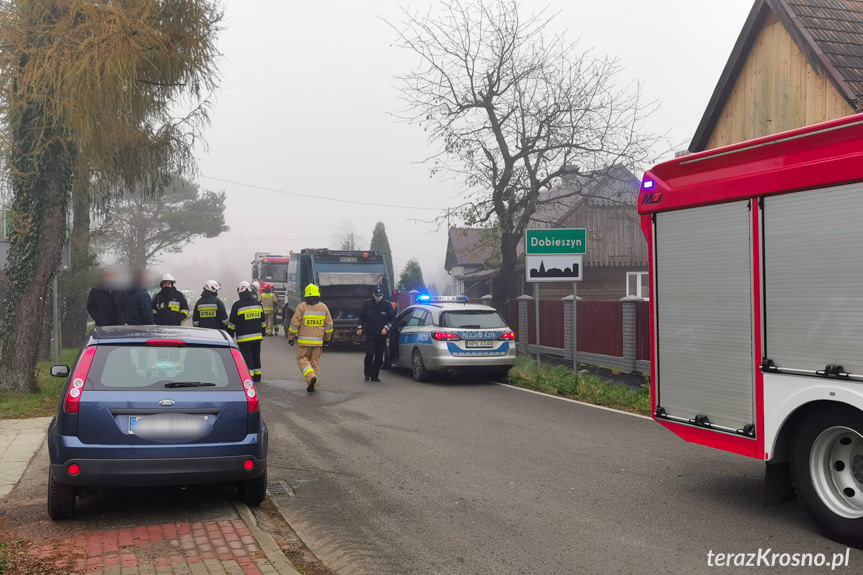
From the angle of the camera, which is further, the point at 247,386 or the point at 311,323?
the point at 311,323

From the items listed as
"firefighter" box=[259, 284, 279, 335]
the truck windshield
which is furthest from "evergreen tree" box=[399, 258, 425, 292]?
"firefighter" box=[259, 284, 279, 335]

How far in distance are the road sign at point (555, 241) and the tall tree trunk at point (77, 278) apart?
897 cm

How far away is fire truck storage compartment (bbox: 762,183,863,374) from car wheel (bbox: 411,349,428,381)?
9333 mm

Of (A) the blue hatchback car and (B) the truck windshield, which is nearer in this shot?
(A) the blue hatchback car

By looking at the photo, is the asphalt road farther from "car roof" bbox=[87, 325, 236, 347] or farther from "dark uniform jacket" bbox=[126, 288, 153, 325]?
"dark uniform jacket" bbox=[126, 288, 153, 325]

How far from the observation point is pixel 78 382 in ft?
18.7

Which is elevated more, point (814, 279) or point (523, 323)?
point (814, 279)

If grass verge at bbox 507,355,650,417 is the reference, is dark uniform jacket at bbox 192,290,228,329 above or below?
above

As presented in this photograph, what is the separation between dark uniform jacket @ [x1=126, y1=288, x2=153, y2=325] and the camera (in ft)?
39.7

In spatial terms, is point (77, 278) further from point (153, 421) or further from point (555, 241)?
point (153, 421)

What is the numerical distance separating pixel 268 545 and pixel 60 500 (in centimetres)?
168

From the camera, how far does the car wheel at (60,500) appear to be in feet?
18.7

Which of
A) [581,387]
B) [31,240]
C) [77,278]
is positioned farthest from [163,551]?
[77,278]

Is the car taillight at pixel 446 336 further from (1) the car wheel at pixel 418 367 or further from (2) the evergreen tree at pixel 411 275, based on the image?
(2) the evergreen tree at pixel 411 275
